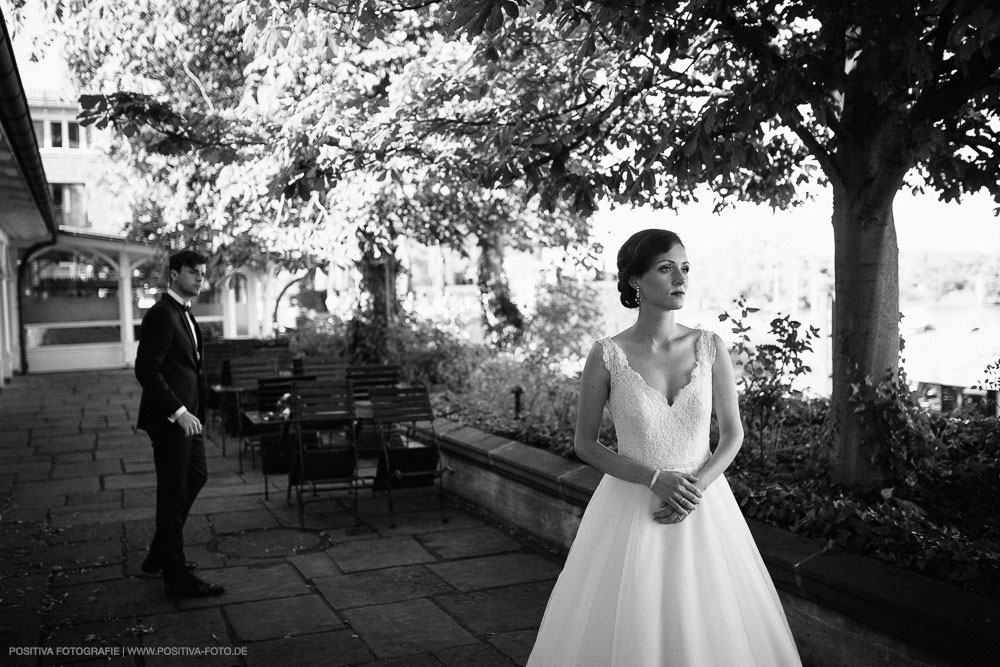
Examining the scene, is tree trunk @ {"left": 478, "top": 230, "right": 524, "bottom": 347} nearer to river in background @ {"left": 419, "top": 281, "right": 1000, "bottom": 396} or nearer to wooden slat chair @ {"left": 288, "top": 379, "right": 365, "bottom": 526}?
river in background @ {"left": 419, "top": 281, "right": 1000, "bottom": 396}

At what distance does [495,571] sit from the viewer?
5.96 m

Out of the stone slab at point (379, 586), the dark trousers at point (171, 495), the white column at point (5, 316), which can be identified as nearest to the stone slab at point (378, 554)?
the stone slab at point (379, 586)

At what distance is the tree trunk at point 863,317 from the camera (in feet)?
17.0

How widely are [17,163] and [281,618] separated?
291 inches

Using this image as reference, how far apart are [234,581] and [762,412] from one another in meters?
3.52

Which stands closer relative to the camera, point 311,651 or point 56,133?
point 311,651

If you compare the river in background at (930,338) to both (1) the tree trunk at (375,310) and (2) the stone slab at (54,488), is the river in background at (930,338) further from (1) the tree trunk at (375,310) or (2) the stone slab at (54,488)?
(2) the stone slab at (54,488)

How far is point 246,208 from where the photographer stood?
12.0 m

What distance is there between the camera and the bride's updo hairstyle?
10.4 feet

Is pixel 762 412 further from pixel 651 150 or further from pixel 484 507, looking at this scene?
pixel 484 507

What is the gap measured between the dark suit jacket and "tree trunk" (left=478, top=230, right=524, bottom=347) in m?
9.17

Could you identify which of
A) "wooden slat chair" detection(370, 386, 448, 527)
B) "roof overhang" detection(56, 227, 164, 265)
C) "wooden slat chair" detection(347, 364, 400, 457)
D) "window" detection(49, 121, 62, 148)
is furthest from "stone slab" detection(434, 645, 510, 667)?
→ "window" detection(49, 121, 62, 148)

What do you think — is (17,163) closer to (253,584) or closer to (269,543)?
(269,543)

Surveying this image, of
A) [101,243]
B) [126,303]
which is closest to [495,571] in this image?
[101,243]
